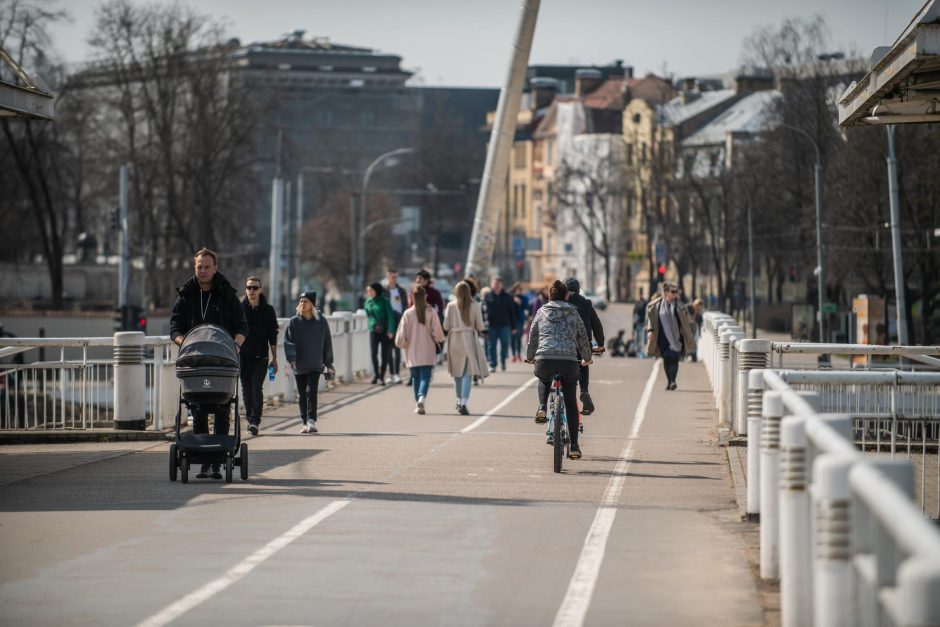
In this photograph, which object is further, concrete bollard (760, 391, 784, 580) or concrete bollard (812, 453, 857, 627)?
concrete bollard (760, 391, 784, 580)

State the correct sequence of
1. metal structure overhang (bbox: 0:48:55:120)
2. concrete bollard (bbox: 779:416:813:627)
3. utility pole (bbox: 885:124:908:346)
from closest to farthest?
concrete bollard (bbox: 779:416:813:627), metal structure overhang (bbox: 0:48:55:120), utility pole (bbox: 885:124:908:346)

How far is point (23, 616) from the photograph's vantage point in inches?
338

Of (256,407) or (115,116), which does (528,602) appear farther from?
(115,116)

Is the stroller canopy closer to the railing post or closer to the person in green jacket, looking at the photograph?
the railing post

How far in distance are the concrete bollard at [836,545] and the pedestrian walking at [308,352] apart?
1403 cm

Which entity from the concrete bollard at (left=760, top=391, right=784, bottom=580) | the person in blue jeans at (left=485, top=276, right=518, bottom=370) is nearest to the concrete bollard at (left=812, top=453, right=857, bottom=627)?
the concrete bollard at (left=760, top=391, right=784, bottom=580)

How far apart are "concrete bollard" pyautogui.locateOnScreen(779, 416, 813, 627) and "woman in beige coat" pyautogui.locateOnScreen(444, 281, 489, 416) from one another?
1538 centimetres

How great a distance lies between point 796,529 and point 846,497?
1.84 meters

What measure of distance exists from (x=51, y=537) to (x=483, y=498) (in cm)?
340

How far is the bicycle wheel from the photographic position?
50.6 ft

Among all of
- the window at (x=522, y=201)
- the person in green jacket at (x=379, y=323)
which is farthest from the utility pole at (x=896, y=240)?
the window at (x=522, y=201)

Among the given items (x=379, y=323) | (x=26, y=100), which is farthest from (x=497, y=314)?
(x=26, y=100)

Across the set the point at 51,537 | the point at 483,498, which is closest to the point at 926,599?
the point at 51,537

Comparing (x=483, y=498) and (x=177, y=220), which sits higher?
(x=177, y=220)
